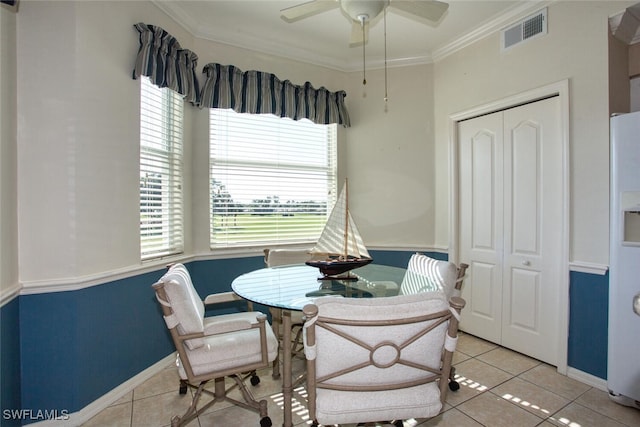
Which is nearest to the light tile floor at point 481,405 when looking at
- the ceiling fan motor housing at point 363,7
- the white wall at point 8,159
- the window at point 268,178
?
the white wall at point 8,159

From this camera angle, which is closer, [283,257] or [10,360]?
[10,360]

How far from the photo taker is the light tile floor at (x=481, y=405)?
187cm

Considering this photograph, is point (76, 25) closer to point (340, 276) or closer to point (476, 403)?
point (340, 276)

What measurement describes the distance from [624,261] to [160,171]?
330 cm

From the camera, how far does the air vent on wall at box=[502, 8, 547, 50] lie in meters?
2.49

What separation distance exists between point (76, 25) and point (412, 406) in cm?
265

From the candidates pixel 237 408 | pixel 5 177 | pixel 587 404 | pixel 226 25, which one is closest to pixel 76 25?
pixel 5 177

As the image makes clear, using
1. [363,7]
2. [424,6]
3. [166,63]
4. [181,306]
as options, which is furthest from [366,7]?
[181,306]

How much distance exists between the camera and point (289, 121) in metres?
3.38

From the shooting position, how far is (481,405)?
6.63 ft

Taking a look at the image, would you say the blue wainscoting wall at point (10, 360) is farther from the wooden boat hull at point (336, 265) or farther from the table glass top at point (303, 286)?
the wooden boat hull at point (336, 265)

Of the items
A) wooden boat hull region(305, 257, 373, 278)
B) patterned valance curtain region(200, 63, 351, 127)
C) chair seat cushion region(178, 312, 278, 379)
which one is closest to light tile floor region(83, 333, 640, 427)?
chair seat cushion region(178, 312, 278, 379)

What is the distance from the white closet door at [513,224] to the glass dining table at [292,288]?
1.13 meters

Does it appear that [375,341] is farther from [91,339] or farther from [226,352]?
[91,339]
